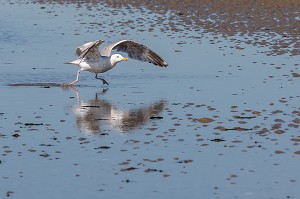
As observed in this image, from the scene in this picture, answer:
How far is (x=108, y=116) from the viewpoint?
64.4 ft

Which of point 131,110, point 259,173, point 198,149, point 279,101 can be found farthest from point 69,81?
point 259,173

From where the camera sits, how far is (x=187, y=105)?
68.0 feet

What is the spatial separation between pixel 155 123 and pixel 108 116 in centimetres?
125

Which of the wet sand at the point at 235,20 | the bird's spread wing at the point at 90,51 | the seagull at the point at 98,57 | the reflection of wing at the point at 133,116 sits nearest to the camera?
the reflection of wing at the point at 133,116

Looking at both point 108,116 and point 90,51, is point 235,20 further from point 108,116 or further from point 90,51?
point 108,116

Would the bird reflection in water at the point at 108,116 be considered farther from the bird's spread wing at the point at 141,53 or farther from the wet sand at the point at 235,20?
the wet sand at the point at 235,20

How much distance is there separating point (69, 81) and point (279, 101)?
615cm

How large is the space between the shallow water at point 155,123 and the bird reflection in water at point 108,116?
0.02 m

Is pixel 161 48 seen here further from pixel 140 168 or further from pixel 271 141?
pixel 140 168

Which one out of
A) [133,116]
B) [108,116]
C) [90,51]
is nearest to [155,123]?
[133,116]

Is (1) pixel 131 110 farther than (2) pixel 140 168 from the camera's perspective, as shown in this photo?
Yes

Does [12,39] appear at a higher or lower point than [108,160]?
higher

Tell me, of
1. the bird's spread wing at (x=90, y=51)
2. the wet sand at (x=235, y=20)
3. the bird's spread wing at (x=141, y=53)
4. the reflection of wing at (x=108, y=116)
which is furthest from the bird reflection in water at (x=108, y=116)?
the wet sand at (x=235, y=20)

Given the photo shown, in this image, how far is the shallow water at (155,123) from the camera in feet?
47.3
